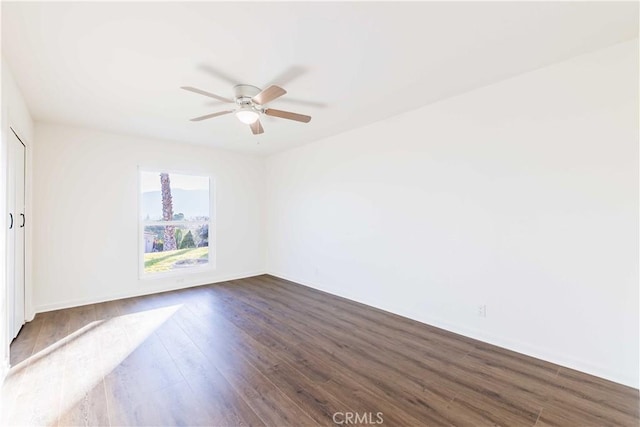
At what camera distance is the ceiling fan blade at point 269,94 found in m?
2.26

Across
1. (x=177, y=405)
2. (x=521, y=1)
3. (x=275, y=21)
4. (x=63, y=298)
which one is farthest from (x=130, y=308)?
(x=521, y=1)

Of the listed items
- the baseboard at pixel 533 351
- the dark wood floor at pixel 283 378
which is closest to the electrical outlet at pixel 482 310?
the baseboard at pixel 533 351

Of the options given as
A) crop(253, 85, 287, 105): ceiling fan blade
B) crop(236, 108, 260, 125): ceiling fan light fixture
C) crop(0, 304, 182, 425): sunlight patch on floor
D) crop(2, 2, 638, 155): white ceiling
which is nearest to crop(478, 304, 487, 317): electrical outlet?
crop(2, 2, 638, 155): white ceiling

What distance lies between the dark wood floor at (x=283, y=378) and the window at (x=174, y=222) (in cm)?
142

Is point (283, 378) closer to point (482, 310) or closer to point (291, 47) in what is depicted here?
point (482, 310)

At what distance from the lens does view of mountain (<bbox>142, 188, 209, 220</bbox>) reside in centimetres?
462

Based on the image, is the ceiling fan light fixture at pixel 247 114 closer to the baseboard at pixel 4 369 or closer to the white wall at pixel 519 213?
the white wall at pixel 519 213

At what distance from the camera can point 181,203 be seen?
4977 millimetres

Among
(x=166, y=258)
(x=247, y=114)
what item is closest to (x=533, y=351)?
(x=247, y=114)

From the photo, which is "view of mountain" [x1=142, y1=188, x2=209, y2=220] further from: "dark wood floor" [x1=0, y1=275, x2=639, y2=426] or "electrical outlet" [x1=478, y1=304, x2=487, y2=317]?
"electrical outlet" [x1=478, y1=304, x2=487, y2=317]

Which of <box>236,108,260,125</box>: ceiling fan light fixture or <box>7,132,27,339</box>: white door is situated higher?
<box>236,108,260,125</box>: ceiling fan light fixture

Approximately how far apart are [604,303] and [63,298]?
5926 mm

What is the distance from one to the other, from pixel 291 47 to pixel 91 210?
3.84 metres

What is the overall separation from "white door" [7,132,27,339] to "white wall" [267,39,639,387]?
3.71 m
